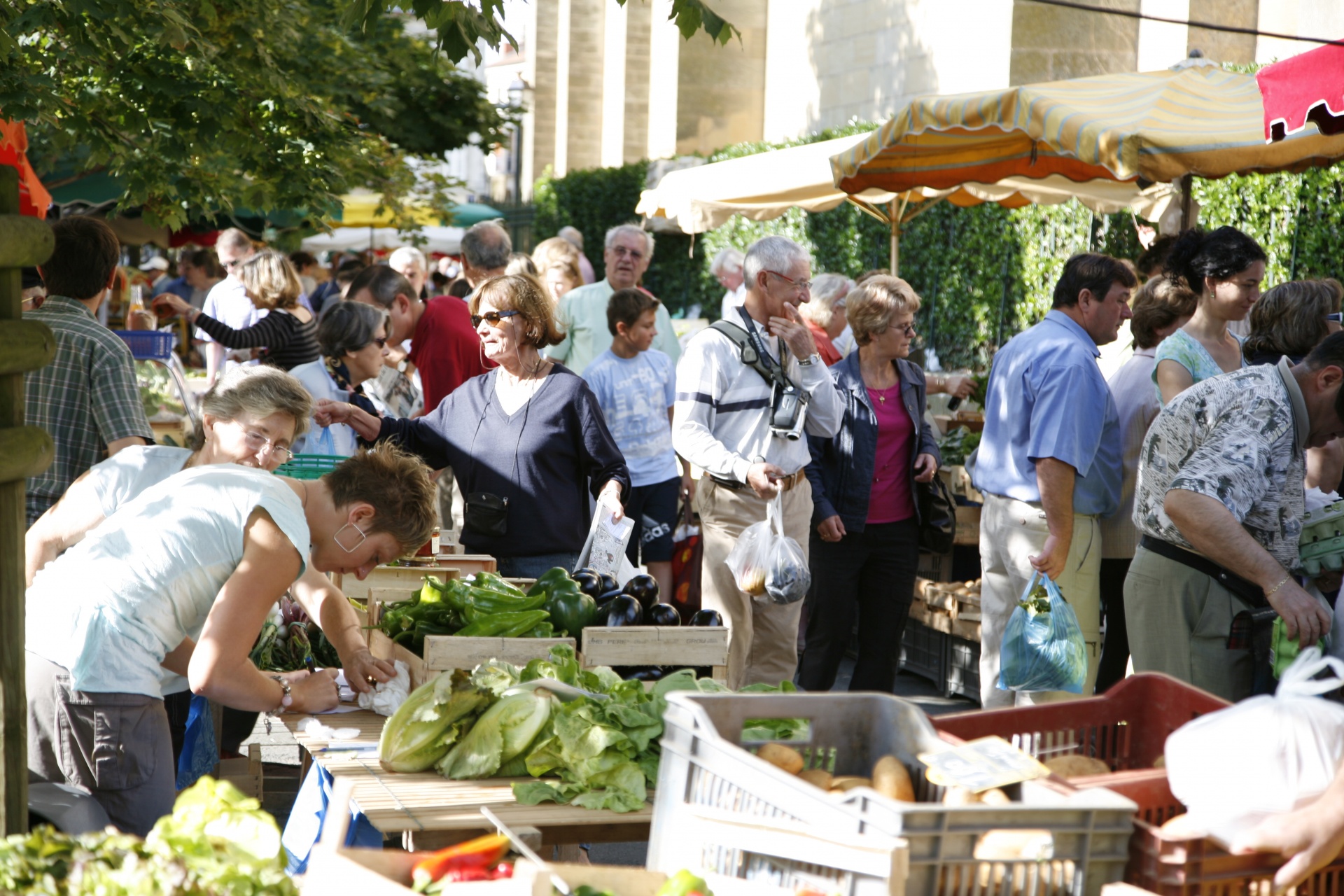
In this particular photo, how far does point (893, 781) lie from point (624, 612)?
1.76m

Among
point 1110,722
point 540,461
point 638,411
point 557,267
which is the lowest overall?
point 1110,722

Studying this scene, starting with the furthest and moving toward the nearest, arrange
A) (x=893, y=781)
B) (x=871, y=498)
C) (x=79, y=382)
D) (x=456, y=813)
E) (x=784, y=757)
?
1. (x=871, y=498)
2. (x=79, y=382)
3. (x=456, y=813)
4. (x=784, y=757)
5. (x=893, y=781)

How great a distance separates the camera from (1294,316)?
511cm

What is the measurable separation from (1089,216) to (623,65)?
1386 cm

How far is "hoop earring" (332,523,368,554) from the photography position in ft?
10.6

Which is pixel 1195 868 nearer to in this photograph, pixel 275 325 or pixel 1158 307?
pixel 1158 307

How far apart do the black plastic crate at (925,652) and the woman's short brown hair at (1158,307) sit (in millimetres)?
2074

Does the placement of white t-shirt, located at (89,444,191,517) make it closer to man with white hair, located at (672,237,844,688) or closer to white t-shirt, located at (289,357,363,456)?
white t-shirt, located at (289,357,363,456)

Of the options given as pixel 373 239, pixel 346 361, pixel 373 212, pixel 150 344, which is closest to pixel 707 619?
pixel 346 361

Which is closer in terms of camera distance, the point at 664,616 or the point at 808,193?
the point at 664,616

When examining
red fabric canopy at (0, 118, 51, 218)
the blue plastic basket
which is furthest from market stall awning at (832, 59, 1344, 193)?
the blue plastic basket

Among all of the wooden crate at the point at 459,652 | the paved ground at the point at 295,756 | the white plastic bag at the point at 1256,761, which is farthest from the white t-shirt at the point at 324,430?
the white plastic bag at the point at 1256,761

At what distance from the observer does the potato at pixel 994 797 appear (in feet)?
6.42

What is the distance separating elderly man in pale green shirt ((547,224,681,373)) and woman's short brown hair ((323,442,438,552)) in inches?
173
